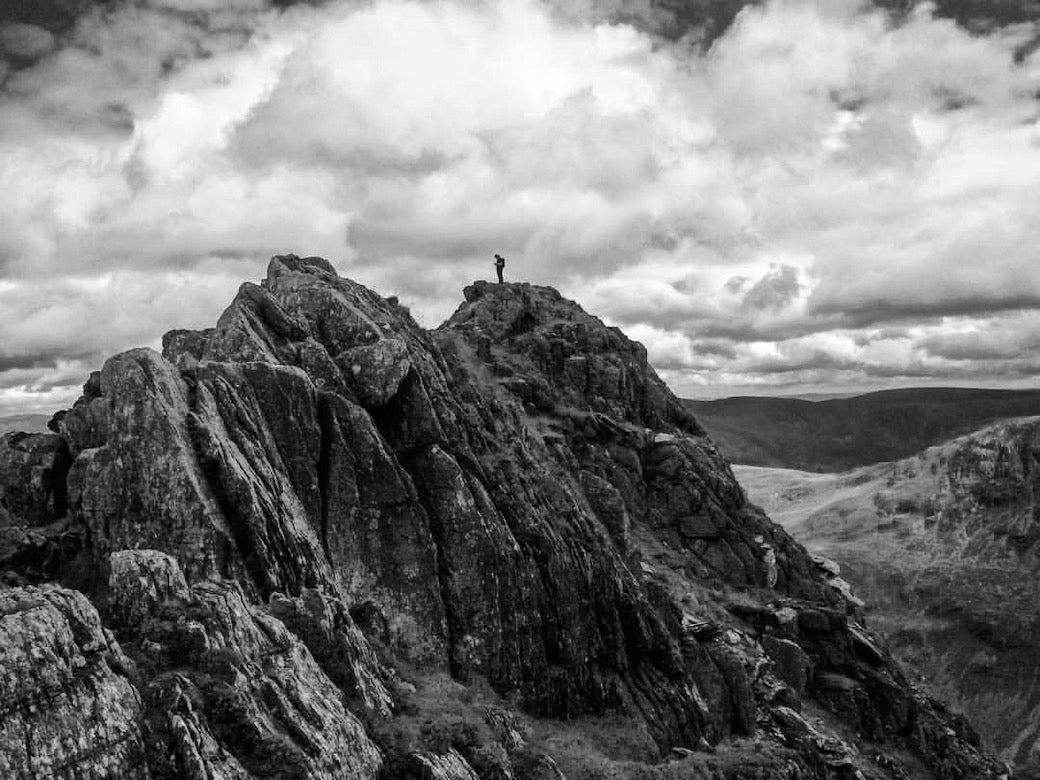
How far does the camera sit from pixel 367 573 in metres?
42.7

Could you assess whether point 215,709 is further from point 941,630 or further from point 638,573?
point 941,630

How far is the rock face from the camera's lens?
2570cm

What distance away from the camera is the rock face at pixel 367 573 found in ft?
84.3

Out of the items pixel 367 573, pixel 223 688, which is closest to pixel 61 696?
pixel 223 688

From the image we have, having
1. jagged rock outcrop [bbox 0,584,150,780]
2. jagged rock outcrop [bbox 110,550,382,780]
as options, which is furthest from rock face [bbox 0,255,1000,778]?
jagged rock outcrop [bbox 0,584,150,780]

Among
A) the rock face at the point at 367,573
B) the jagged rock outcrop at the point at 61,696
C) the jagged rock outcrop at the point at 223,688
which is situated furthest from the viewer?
the rock face at the point at 367,573

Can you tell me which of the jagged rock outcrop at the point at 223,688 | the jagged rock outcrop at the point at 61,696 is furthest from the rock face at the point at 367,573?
the jagged rock outcrop at the point at 61,696

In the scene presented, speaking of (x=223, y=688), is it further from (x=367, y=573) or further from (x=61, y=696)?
(x=367, y=573)

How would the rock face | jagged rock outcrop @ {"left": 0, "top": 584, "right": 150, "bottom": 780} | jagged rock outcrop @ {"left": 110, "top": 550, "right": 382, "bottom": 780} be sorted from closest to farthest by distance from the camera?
jagged rock outcrop @ {"left": 0, "top": 584, "right": 150, "bottom": 780}, jagged rock outcrop @ {"left": 110, "top": 550, "right": 382, "bottom": 780}, the rock face

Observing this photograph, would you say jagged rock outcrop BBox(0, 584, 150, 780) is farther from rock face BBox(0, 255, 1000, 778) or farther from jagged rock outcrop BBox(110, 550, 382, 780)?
jagged rock outcrop BBox(110, 550, 382, 780)

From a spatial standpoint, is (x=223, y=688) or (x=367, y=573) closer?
(x=223, y=688)

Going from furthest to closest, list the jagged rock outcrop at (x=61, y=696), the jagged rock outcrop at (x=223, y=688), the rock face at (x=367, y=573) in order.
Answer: the rock face at (x=367, y=573), the jagged rock outcrop at (x=223, y=688), the jagged rock outcrop at (x=61, y=696)

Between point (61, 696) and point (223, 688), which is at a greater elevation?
point (61, 696)

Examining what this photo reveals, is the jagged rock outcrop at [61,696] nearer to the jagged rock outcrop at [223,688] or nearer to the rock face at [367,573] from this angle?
the rock face at [367,573]
